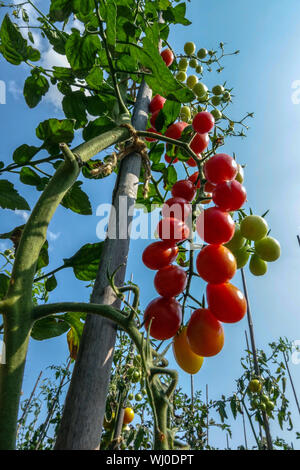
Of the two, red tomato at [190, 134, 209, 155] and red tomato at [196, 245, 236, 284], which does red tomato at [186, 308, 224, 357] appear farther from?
red tomato at [190, 134, 209, 155]

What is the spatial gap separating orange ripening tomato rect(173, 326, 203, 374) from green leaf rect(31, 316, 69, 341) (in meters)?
0.28

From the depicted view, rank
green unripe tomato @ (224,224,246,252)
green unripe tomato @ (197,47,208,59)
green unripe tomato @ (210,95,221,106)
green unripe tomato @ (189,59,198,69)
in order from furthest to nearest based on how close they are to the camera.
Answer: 1. green unripe tomato @ (197,47,208,59)
2. green unripe tomato @ (189,59,198,69)
3. green unripe tomato @ (210,95,221,106)
4. green unripe tomato @ (224,224,246,252)

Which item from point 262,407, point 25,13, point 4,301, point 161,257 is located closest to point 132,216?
point 161,257

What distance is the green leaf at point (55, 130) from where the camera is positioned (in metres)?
0.78

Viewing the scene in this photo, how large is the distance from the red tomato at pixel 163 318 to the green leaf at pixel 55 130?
1.61 feet

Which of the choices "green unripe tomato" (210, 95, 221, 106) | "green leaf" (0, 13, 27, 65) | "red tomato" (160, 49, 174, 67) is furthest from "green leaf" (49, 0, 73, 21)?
"green unripe tomato" (210, 95, 221, 106)

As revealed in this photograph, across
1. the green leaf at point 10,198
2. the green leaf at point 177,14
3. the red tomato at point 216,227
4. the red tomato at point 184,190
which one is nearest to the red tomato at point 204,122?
the red tomato at point 184,190

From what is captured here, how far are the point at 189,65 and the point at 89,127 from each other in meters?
0.88

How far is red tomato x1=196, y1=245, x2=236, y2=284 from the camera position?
21.4 inches

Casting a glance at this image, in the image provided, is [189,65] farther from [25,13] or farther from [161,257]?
[161,257]

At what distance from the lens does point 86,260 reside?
2.30 feet

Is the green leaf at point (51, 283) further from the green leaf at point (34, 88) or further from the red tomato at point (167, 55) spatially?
the red tomato at point (167, 55)

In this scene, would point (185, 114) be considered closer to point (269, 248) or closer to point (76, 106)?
point (76, 106)

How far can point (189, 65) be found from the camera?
1482mm
